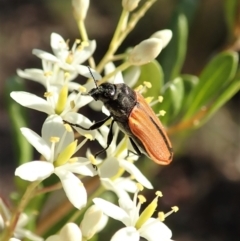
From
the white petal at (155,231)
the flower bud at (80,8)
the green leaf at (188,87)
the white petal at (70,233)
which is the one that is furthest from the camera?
the green leaf at (188,87)

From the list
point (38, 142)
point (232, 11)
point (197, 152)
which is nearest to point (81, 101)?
point (38, 142)

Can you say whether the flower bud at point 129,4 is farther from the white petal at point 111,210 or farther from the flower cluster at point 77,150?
the white petal at point 111,210

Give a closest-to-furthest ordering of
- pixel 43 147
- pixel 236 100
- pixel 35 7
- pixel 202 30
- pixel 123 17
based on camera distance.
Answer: pixel 43 147
pixel 123 17
pixel 202 30
pixel 236 100
pixel 35 7

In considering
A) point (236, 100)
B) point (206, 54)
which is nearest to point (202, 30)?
point (206, 54)

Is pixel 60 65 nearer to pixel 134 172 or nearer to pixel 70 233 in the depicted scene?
pixel 134 172

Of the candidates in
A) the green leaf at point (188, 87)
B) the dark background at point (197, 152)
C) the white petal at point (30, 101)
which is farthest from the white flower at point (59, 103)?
the dark background at point (197, 152)

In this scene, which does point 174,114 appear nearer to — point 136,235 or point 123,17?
point 123,17
